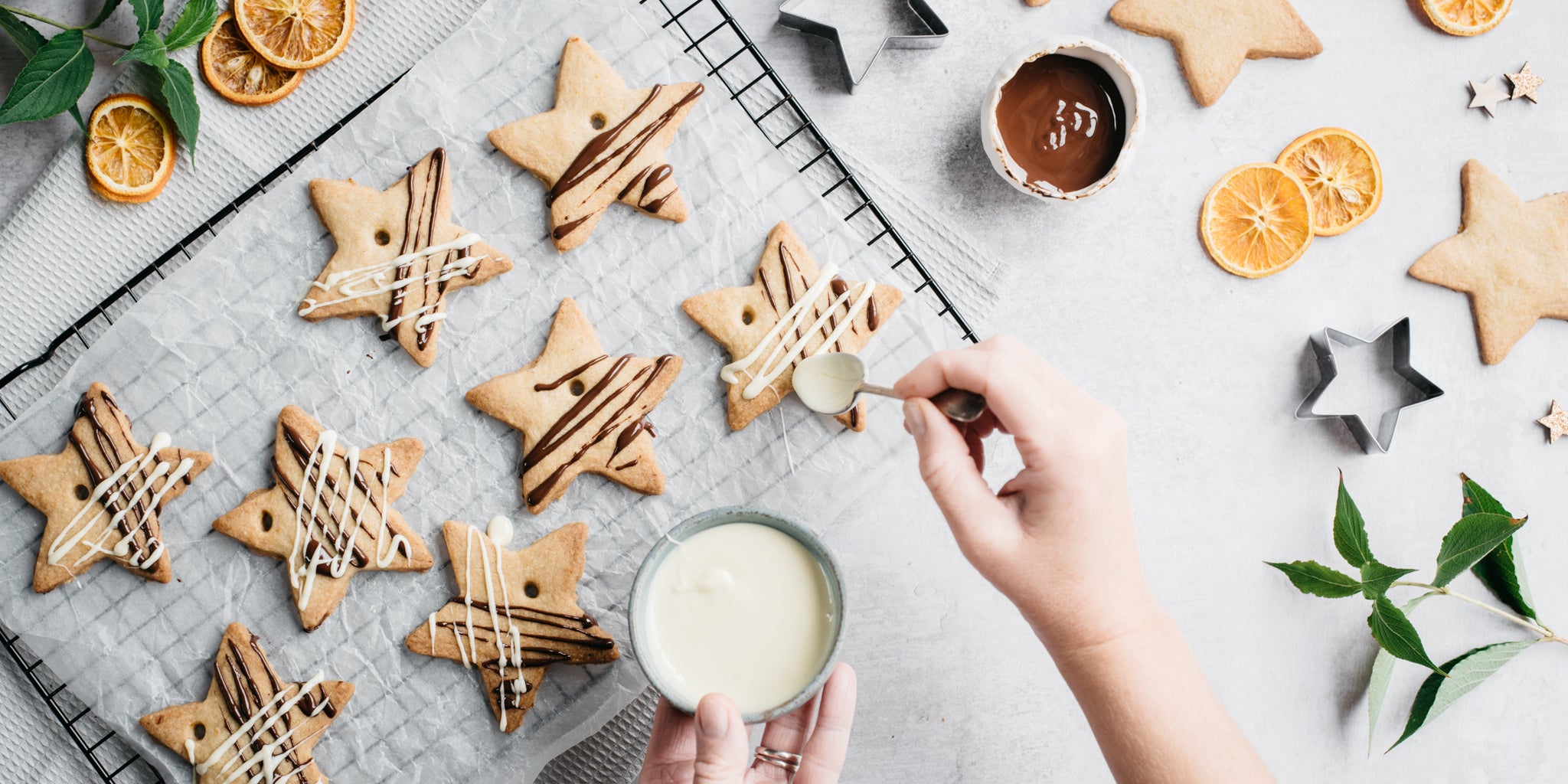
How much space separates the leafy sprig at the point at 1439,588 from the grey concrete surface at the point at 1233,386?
0.09m

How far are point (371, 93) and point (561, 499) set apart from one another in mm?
1026

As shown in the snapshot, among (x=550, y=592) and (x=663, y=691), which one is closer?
(x=663, y=691)

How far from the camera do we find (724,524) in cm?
172

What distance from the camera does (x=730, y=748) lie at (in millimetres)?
1524

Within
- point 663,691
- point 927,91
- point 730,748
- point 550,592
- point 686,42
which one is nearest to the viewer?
point 730,748

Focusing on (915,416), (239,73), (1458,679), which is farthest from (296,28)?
(1458,679)

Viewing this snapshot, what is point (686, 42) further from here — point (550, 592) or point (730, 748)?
point (730, 748)

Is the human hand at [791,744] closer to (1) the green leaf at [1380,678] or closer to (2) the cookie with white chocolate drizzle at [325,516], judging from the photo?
(2) the cookie with white chocolate drizzle at [325,516]

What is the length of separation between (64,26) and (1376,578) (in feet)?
10.2

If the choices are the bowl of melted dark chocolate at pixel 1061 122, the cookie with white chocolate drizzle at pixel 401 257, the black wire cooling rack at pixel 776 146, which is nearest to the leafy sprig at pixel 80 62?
the black wire cooling rack at pixel 776 146

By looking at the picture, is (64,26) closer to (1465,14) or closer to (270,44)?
(270,44)

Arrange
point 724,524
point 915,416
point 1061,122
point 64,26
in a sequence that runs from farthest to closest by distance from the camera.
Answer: point 1061,122 < point 64,26 < point 724,524 < point 915,416

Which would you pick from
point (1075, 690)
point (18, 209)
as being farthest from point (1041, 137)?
point (18, 209)

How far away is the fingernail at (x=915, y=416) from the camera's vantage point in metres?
1.60
